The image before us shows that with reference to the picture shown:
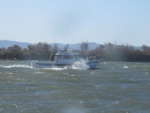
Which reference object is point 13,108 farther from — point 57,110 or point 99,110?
point 99,110

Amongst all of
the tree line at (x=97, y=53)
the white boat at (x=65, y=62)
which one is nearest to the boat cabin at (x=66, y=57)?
the white boat at (x=65, y=62)

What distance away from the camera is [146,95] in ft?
83.1

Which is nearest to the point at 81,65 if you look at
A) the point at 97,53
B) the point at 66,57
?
the point at 66,57

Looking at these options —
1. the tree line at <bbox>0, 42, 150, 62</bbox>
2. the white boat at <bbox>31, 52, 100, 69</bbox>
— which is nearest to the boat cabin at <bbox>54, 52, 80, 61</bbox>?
the white boat at <bbox>31, 52, 100, 69</bbox>

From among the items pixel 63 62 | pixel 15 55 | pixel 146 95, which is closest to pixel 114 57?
pixel 15 55

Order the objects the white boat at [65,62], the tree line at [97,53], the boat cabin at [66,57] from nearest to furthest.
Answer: the white boat at [65,62]
the boat cabin at [66,57]
the tree line at [97,53]

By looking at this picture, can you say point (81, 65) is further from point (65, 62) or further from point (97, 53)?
point (97, 53)

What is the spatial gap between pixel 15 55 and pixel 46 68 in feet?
216

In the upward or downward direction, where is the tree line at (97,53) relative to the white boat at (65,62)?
upward

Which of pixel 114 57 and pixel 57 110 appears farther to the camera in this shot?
pixel 114 57

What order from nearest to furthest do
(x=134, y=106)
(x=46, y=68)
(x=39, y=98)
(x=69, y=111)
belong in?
1. (x=69, y=111)
2. (x=134, y=106)
3. (x=39, y=98)
4. (x=46, y=68)

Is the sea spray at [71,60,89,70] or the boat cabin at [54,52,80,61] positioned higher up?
the boat cabin at [54,52,80,61]

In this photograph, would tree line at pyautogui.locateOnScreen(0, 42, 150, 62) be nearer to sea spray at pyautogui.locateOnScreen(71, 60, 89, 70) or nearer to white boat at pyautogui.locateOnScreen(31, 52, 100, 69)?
white boat at pyautogui.locateOnScreen(31, 52, 100, 69)

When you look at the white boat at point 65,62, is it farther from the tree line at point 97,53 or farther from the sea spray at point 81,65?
the tree line at point 97,53
